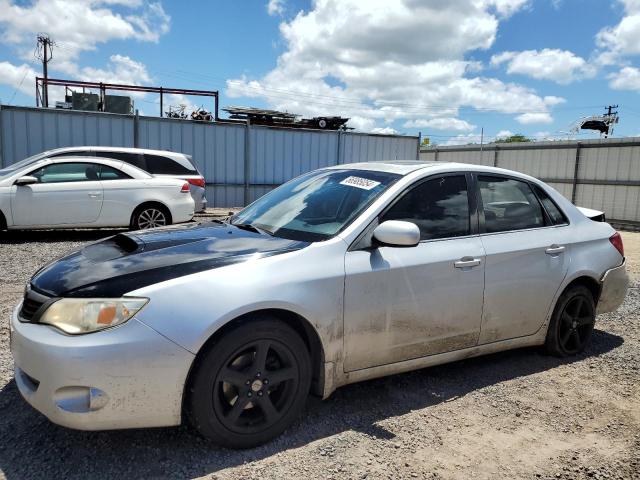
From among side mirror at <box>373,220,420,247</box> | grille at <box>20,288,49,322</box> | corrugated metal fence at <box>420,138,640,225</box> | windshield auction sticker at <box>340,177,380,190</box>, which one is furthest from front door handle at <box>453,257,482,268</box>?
corrugated metal fence at <box>420,138,640,225</box>

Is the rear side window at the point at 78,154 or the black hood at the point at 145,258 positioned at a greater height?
the rear side window at the point at 78,154

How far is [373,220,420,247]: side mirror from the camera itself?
10.2 feet

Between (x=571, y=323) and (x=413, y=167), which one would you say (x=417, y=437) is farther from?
(x=571, y=323)

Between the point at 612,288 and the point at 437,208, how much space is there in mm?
2115

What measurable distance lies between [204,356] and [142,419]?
0.43 meters

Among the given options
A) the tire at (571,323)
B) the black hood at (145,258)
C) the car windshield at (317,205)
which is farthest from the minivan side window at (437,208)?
the tire at (571,323)

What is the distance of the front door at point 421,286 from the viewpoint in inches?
124

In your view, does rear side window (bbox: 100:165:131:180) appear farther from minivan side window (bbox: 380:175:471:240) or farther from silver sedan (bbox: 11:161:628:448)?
minivan side window (bbox: 380:175:471:240)

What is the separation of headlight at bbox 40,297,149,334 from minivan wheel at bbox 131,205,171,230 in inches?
291

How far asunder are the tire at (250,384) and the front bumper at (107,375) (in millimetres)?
129

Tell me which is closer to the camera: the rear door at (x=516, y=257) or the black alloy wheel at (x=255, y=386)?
the black alloy wheel at (x=255, y=386)

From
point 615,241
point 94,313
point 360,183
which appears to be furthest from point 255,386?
point 615,241

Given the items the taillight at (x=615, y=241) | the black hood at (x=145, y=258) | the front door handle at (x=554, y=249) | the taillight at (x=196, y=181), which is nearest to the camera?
the black hood at (x=145, y=258)

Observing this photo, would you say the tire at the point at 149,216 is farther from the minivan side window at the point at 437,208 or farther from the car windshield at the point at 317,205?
the minivan side window at the point at 437,208
